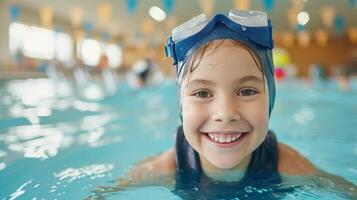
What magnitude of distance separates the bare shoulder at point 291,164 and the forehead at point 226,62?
531 millimetres

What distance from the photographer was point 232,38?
4.06 feet

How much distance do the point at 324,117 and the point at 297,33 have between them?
Answer: 20628 millimetres

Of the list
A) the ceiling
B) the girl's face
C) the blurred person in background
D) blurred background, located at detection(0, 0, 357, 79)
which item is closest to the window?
blurred background, located at detection(0, 0, 357, 79)

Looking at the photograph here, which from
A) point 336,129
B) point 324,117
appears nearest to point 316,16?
point 324,117

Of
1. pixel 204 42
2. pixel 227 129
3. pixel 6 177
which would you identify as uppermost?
pixel 204 42

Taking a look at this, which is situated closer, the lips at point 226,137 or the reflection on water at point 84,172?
the lips at point 226,137

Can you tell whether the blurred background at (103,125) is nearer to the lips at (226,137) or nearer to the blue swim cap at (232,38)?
the lips at (226,137)

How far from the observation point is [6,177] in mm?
1934

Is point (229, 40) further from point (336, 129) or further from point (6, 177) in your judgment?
point (336, 129)

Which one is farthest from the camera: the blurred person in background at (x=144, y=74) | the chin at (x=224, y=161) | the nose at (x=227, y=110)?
the blurred person in background at (x=144, y=74)

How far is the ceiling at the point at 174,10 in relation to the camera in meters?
14.2

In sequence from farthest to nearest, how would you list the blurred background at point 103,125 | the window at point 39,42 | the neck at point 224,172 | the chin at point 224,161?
the window at point 39,42 → the blurred background at point 103,125 → the neck at point 224,172 → the chin at point 224,161

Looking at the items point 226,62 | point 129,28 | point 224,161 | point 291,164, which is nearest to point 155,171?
point 224,161

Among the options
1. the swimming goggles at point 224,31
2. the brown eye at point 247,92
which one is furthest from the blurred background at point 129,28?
the brown eye at point 247,92
